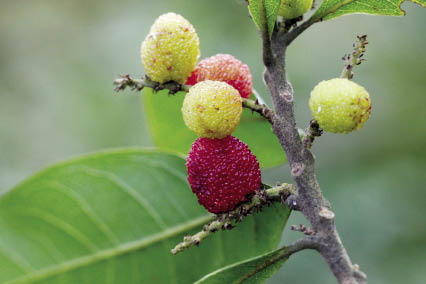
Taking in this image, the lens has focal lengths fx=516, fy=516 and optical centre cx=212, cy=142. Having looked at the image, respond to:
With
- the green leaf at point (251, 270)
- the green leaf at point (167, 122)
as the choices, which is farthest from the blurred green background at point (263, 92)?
the green leaf at point (251, 270)

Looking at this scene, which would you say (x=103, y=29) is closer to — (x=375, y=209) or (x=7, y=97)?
(x=7, y=97)

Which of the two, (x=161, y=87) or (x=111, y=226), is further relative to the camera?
(x=111, y=226)

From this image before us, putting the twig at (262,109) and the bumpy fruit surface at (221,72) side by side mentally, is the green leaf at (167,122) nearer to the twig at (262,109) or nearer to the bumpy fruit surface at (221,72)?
the bumpy fruit surface at (221,72)

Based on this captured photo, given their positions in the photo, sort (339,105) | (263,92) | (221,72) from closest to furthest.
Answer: (339,105), (221,72), (263,92)

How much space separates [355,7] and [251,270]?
91 centimetres

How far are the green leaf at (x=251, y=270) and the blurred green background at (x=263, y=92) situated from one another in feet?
6.92

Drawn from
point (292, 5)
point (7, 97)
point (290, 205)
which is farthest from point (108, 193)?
point (7, 97)

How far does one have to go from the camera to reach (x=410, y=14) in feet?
13.3

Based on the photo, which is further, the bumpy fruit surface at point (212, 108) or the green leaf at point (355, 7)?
the green leaf at point (355, 7)

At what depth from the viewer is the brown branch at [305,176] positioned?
4.63 ft

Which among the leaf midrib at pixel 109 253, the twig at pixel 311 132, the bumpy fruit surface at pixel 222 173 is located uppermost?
the twig at pixel 311 132

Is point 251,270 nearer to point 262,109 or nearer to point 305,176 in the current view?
point 305,176

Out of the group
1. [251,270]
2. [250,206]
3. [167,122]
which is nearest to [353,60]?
[250,206]

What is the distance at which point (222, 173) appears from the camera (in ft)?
5.27
